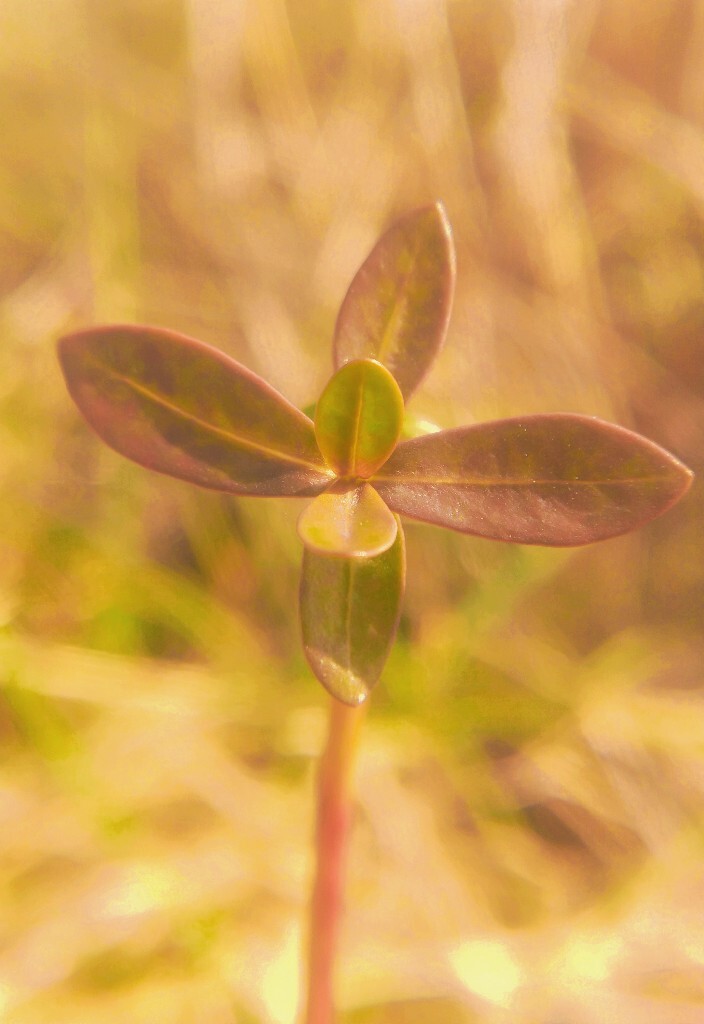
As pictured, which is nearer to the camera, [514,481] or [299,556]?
[514,481]

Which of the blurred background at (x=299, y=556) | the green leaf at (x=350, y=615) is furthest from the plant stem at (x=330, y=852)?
the blurred background at (x=299, y=556)

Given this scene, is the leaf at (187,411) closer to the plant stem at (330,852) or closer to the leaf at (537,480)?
the leaf at (537,480)

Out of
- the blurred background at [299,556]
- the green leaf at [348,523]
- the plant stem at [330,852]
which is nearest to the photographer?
the green leaf at [348,523]

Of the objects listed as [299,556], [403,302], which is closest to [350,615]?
[403,302]

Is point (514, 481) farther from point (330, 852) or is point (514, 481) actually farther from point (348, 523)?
point (330, 852)

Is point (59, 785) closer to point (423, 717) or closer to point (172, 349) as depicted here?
point (423, 717)

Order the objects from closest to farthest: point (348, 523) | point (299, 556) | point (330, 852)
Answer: point (348, 523) < point (330, 852) < point (299, 556)
